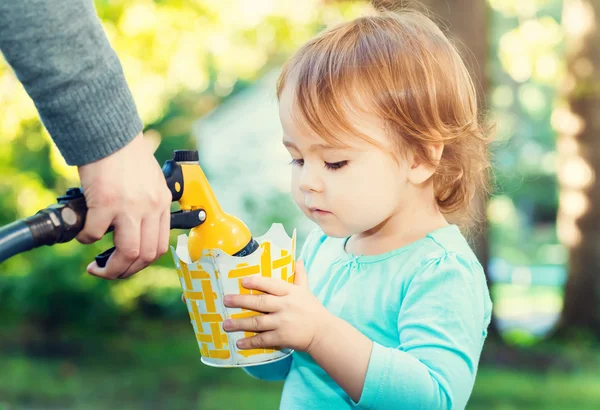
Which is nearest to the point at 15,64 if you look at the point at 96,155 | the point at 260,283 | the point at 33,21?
the point at 33,21

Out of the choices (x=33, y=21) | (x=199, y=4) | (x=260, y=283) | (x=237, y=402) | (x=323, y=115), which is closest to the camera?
(x=33, y=21)

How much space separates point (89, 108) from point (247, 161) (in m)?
5.53

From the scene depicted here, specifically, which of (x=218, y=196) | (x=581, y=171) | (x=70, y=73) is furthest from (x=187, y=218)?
(x=581, y=171)

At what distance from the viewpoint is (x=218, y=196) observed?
6.53 metres

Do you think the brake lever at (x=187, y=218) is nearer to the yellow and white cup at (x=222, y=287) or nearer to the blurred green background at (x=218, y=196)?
the yellow and white cup at (x=222, y=287)

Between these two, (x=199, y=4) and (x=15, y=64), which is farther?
(x=199, y=4)

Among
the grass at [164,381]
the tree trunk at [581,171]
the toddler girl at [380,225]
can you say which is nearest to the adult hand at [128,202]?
the toddler girl at [380,225]

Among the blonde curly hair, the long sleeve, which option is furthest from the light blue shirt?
the blonde curly hair

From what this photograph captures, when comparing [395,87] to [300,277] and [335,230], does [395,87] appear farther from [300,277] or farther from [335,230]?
[300,277]

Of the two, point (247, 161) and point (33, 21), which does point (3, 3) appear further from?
point (247, 161)

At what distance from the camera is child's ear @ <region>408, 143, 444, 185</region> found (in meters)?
1.83

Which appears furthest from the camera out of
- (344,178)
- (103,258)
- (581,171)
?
(581,171)

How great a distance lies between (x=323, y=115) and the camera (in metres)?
1.72

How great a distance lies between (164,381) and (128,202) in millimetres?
4293
